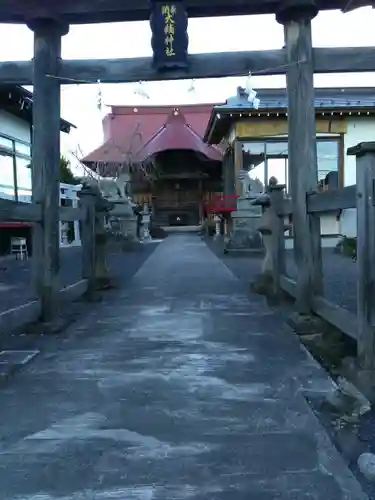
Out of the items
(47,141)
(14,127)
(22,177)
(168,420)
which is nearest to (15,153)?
(14,127)

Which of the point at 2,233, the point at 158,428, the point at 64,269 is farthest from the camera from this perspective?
the point at 2,233

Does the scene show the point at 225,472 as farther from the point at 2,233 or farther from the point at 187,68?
the point at 2,233

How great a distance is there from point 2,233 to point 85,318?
402 inches

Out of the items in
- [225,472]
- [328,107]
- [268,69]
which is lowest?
[225,472]

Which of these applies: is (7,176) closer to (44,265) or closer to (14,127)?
(14,127)

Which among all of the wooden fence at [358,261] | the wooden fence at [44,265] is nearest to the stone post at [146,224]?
the wooden fence at [44,265]

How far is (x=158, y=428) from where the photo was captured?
11.0 feet

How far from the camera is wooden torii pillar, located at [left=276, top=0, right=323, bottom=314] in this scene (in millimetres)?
6109

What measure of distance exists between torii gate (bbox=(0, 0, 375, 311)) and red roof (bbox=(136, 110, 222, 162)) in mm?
20588

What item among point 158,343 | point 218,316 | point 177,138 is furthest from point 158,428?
point 177,138

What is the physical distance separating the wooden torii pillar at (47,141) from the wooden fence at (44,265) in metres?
0.01

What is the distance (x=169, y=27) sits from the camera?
6602 mm

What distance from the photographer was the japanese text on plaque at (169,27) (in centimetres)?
657

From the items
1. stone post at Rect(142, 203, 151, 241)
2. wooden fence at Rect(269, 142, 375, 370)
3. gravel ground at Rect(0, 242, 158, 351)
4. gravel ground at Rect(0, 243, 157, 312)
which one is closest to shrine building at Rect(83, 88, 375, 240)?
wooden fence at Rect(269, 142, 375, 370)
